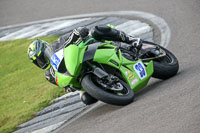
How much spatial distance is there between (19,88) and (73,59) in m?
4.25

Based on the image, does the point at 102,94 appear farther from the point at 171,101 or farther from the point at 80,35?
→ the point at 80,35

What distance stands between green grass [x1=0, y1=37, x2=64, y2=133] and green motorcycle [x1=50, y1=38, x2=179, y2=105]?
195 cm

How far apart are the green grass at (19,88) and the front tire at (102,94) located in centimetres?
216

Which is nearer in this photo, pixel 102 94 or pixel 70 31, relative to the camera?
pixel 102 94

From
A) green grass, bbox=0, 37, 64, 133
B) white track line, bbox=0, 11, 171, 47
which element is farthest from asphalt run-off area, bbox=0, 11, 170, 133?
green grass, bbox=0, 37, 64, 133

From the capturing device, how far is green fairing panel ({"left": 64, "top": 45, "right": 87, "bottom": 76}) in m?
6.37

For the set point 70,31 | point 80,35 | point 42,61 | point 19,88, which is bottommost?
point 19,88

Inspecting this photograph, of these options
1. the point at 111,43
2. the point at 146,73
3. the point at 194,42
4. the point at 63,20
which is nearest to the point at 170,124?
the point at 146,73

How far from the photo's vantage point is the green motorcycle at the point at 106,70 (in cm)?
631

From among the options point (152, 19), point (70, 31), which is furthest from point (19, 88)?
point (152, 19)

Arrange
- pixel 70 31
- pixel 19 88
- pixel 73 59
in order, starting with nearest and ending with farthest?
pixel 73 59 → pixel 19 88 → pixel 70 31

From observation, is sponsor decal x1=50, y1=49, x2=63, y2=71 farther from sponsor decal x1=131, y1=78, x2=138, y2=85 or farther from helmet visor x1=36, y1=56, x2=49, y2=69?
sponsor decal x1=131, y1=78, x2=138, y2=85

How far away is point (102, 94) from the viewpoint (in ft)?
20.0

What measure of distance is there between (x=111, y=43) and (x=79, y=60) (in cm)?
102
